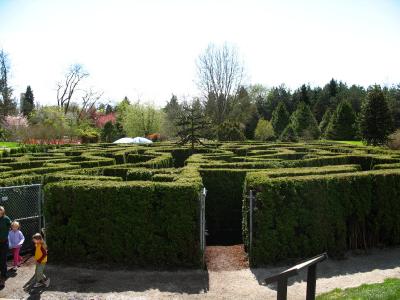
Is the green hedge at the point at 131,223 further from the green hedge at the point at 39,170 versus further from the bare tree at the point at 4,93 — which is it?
the bare tree at the point at 4,93

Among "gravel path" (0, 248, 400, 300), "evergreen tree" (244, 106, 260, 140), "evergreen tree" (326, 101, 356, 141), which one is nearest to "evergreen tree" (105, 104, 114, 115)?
"evergreen tree" (244, 106, 260, 140)

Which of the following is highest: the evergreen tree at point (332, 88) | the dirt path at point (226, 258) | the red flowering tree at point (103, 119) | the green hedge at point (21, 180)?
the evergreen tree at point (332, 88)

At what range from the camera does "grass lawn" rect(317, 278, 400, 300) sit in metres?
6.43

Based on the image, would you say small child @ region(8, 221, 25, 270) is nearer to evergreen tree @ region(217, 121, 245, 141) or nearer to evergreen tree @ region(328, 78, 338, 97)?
evergreen tree @ region(217, 121, 245, 141)

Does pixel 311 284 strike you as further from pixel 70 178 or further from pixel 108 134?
pixel 108 134

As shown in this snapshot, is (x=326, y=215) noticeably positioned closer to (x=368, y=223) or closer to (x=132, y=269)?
(x=368, y=223)

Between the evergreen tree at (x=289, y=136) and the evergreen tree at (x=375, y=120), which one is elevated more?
the evergreen tree at (x=375, y=120)

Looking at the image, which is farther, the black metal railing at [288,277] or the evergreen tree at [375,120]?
the evergreen tree at [375,120]

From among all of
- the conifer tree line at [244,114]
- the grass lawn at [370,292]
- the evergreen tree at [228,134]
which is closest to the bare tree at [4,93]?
the conifer tree line at [244,114]

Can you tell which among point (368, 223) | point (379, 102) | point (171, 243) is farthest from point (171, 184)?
point (379, 102)

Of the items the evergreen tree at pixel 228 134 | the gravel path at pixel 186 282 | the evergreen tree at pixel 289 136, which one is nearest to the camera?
the gravel path at pixel 186 282

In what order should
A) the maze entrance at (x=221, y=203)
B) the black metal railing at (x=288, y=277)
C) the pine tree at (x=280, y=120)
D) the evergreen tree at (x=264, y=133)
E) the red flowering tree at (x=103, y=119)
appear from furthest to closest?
the red flowering tree at (x=103, y=119) → the pine tree at (x=280, y=120) → the evergreen tree at (x=264, y=133) → the maze entrance at (x=221, y=203) → the black metal railing at (x=288, y=277)

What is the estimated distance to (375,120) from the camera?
3847 cm

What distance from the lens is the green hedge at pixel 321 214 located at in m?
9.04
